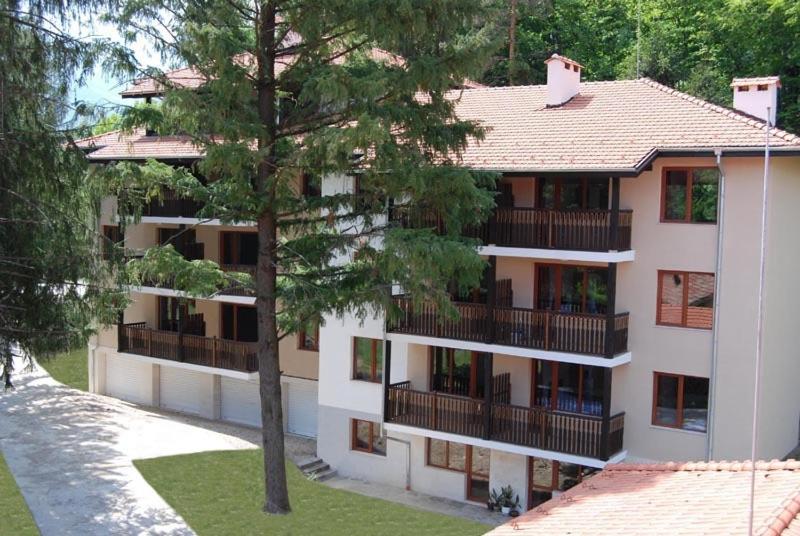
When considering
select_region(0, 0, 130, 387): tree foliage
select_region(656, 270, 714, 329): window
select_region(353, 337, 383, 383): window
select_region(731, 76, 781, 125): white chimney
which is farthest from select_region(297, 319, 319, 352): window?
select_region(731, 76, 781, 125): white chimney

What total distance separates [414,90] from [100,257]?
23.8 ft

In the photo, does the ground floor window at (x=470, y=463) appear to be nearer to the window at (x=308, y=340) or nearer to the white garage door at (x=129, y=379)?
the window at (x=308, y=340)

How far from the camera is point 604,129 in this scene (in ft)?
72.0

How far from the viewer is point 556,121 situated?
23.4m

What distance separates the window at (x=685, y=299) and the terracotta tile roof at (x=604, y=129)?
3066mm

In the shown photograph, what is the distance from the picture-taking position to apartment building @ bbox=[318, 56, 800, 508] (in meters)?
20.2

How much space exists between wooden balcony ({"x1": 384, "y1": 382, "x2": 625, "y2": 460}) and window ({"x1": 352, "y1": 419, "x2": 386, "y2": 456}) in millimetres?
1733

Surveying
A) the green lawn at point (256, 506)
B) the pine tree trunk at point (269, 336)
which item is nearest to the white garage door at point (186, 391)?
the green lawn at point (256, 506)

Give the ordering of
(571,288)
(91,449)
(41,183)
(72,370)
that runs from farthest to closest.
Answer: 1. (72,370)
2. (91,449)
3. (571,288)
4. (41,183)

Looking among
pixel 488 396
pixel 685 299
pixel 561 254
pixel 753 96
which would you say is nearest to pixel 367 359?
pixel 488 396

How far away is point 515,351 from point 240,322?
12.1m

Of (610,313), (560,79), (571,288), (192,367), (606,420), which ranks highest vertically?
(560,79)

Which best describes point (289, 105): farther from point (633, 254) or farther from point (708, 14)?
point (708, 14)

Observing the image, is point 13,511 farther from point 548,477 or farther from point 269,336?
point 548,477
